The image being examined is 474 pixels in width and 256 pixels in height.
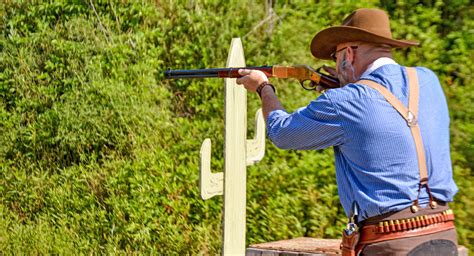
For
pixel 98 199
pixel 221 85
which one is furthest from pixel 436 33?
pixel 98 199

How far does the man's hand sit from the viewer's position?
4449 mm

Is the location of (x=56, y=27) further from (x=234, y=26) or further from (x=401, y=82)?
(x=401, y=82)

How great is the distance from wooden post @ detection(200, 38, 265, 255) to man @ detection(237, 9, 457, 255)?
1589 mm

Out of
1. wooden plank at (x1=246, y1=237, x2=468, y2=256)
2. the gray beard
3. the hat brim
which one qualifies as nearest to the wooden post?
wooden plank at (x1=246, y1=237, x2=468, y2=256)

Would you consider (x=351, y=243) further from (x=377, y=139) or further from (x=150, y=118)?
(x=150, y=118)

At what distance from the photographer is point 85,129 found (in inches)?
326

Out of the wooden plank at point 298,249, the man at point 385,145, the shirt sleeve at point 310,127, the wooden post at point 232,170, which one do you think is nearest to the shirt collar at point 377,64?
the man at point 385,145

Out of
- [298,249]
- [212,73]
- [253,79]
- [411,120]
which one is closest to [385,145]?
[411,120]

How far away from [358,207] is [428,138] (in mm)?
402

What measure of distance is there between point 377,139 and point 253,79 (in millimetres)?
956

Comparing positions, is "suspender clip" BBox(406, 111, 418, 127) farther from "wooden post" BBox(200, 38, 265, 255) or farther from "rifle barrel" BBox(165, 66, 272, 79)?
"wooden post" BBox(200, 38, 265, 255)

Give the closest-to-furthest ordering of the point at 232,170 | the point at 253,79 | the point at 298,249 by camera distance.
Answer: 1. the point at 253,79
2. the point at 298,249
3. the point at 232,170

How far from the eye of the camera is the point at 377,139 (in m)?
3.73

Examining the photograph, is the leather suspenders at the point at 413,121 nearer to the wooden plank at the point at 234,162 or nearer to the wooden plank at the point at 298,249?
the wooden plank at the point at 298,249
